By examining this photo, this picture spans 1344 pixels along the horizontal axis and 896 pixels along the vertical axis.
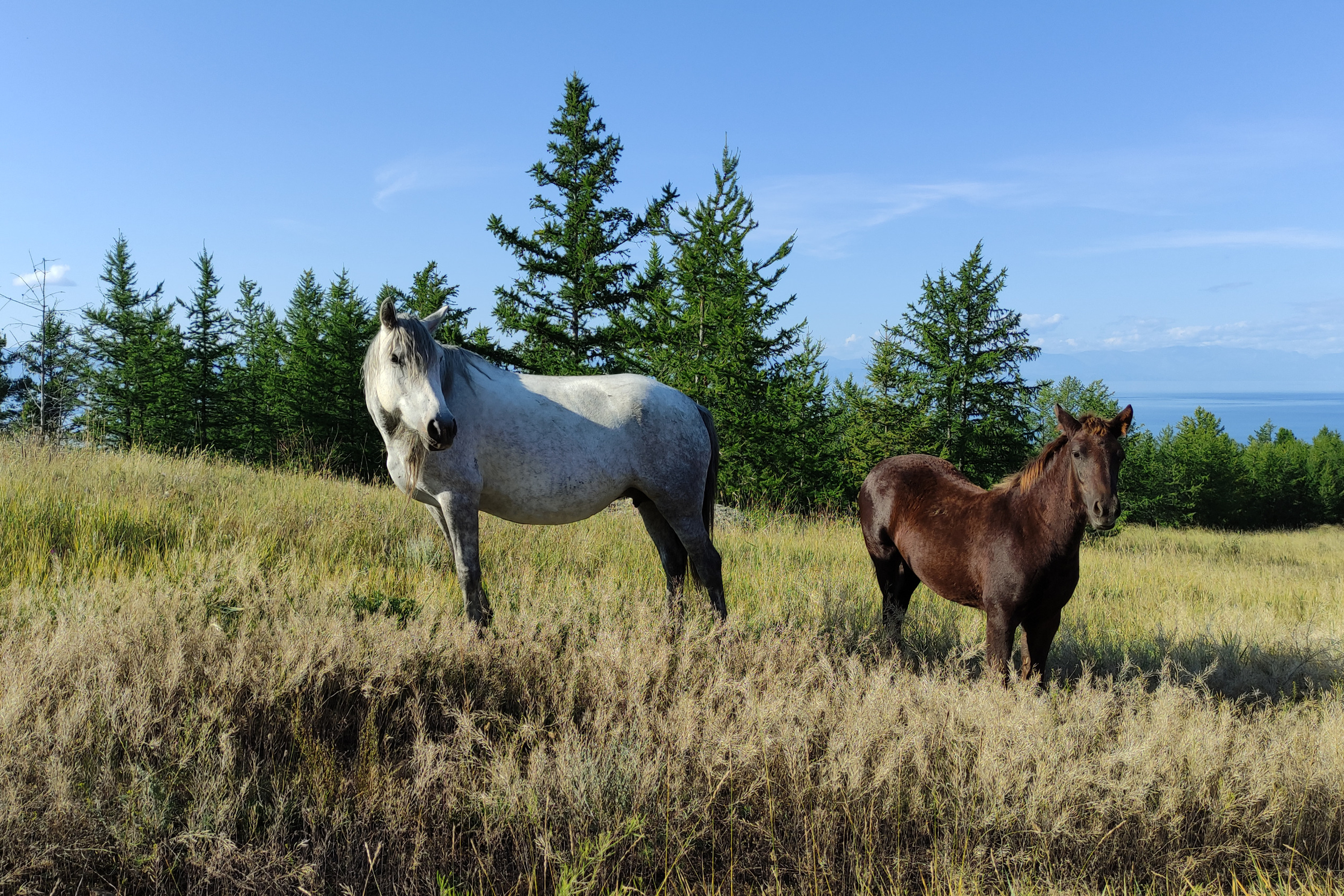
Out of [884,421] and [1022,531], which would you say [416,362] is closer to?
[1022,531]

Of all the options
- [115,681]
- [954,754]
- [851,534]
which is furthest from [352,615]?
[851,534]

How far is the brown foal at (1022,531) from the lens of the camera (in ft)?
12.1

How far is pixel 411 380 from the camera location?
379cm

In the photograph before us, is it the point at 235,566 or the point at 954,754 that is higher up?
the point at 235,566

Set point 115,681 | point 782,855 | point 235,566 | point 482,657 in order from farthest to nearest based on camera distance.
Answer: point 235,566 < point 482,657 < point 115,681 < point 782,855

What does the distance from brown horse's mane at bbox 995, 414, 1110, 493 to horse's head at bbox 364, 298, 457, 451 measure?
3353 mm

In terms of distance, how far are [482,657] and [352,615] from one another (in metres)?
0.79

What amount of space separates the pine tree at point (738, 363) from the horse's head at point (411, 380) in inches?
500

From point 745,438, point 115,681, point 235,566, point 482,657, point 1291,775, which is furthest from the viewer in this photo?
point 745,438

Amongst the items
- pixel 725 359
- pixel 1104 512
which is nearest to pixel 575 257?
pixel 725 359

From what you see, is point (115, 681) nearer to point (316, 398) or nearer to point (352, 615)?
point (352, 615)

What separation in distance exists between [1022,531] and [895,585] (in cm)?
132

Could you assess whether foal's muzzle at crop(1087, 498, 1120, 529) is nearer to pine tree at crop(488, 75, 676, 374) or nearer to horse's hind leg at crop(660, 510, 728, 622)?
horse's hind leg at crop(660, 510, 728, 622)

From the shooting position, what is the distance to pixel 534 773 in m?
2.60
